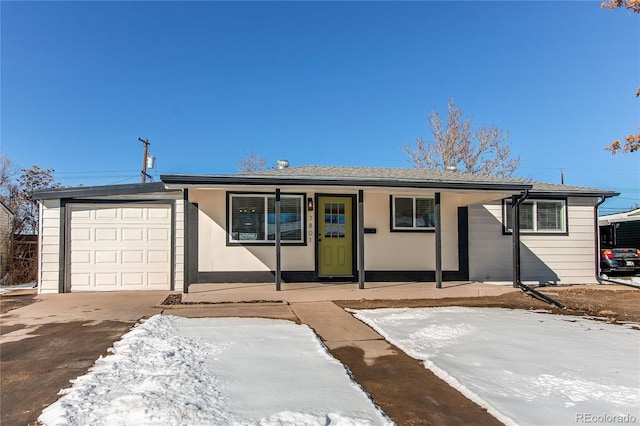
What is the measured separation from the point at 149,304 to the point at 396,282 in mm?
6042

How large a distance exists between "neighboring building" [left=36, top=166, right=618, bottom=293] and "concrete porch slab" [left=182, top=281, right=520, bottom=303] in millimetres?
414

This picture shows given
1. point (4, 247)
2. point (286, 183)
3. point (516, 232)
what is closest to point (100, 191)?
point (286, 183)

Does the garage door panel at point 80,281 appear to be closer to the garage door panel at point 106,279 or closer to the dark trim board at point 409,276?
the garage door panel at point 106,279

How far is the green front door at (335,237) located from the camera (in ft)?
34.7

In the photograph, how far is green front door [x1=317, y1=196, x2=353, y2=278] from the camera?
10586 millimetres

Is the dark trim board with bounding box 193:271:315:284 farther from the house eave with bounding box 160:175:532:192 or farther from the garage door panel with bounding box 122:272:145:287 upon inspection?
the house eave with bounding box 160:175:532:192

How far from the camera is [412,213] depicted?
1095 centimetres

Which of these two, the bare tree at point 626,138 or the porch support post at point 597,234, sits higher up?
the bare tree at point 626,138

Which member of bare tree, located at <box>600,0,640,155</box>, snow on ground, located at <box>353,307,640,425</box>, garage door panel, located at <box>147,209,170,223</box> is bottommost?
snow on ground, located at <box>353,307,640,425</box>

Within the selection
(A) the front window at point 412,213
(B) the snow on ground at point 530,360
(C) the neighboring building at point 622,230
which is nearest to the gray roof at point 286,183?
(A) the front window at point 412,213

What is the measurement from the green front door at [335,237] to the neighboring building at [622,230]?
12.6 m

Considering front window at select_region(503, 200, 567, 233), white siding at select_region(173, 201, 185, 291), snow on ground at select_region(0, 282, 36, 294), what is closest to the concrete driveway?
white siding at select_region(173, 201, 185, 291)

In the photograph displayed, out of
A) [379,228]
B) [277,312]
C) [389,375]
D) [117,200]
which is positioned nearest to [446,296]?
[379,228]

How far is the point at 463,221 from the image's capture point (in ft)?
36.4
